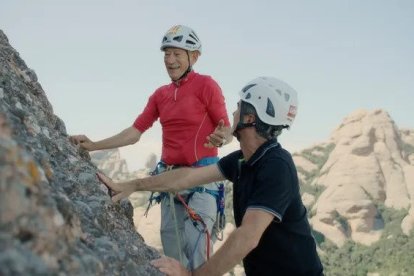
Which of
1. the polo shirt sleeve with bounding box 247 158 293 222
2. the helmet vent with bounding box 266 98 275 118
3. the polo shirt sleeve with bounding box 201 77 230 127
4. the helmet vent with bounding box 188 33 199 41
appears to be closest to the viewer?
the polo shirt sleeve with bounding box 247 158 293 222

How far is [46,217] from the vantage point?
7.22ft

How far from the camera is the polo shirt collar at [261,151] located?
4.93 metres

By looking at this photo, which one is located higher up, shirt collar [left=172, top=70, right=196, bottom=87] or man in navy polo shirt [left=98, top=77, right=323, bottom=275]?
shirt collar [left=172, top=70, right=196, bottom=87]

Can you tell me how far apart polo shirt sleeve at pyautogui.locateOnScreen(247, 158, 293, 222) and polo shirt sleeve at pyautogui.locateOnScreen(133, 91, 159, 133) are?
3603 mm

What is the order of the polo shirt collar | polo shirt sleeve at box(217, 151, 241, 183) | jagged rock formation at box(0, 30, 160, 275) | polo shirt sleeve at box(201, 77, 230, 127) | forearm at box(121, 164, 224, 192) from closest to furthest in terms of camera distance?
jagged rock formation at box(0, 30, 160, 275), the polo shirt collar, polo shirt sleeve at box(217, 151, 241, 183), forearm at box(121, 164, 224, 192), polo shirt sleeve at box(201, 77, 230, 127)

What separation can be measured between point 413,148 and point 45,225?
134 meters

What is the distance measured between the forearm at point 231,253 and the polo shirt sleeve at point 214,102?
3.21 metres

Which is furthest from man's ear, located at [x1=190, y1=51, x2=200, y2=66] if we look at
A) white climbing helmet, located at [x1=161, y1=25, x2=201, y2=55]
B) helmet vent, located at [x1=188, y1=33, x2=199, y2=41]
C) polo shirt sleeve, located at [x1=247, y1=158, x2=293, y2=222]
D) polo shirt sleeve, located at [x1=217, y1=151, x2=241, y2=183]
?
polo shirt sleeve, located at [x1=247, y1=158, x2=293, y2=222]

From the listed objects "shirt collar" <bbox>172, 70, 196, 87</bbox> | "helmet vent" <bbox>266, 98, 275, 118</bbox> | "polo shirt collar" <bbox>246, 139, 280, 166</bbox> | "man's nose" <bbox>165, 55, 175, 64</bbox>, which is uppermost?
"man's nose" <bbox>165, 55, 175, 64</bbox>

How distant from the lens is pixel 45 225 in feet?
7.11

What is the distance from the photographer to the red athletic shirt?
7266 mm

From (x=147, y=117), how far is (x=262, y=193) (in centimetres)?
392

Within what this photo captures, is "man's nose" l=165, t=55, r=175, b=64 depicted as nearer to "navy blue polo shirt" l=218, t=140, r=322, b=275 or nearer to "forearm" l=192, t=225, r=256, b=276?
"navy blue polo shirt" l=218, t=140, r=322, b=275

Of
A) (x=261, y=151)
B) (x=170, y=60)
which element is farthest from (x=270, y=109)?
(x=170, y=60)
